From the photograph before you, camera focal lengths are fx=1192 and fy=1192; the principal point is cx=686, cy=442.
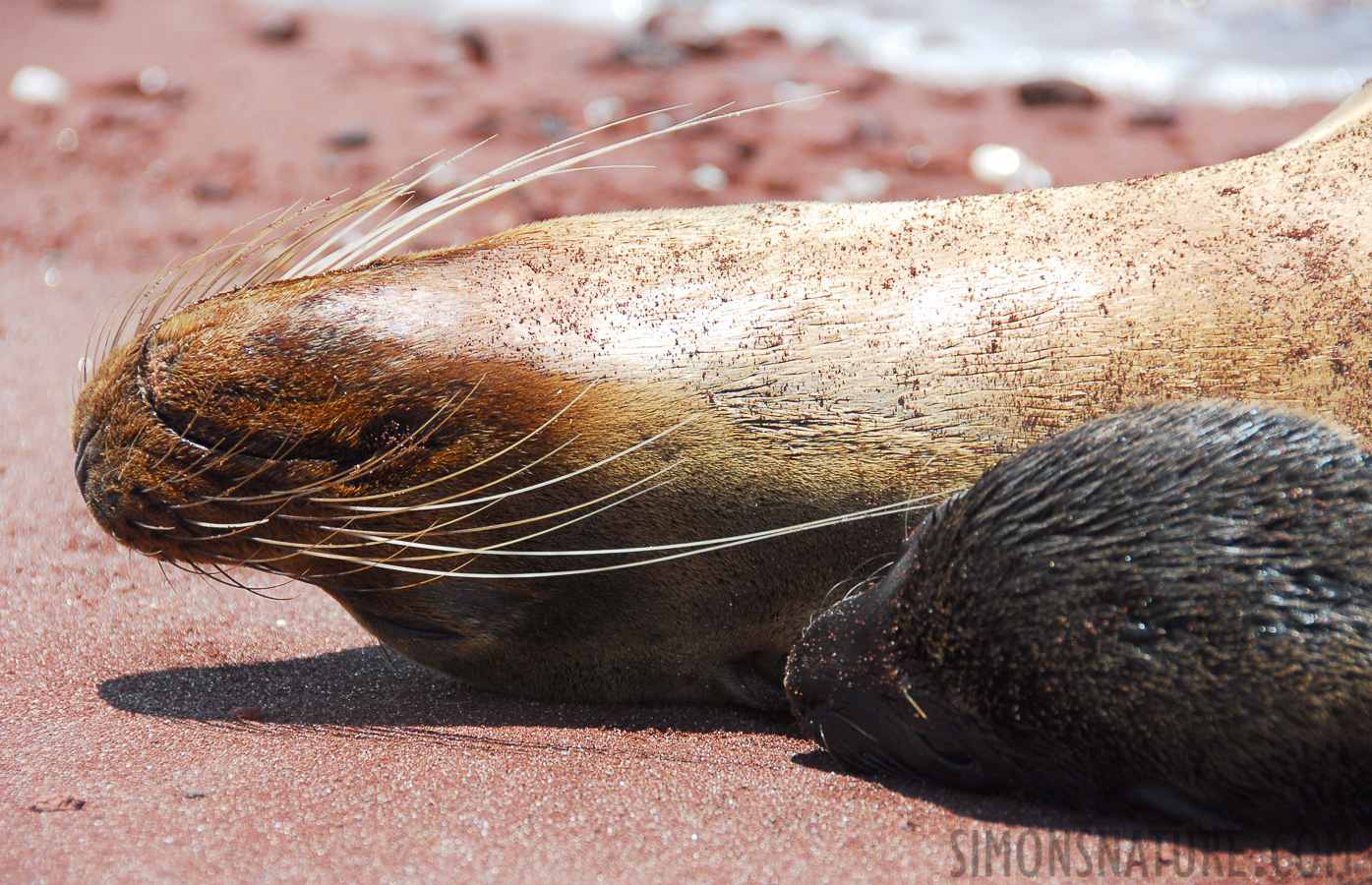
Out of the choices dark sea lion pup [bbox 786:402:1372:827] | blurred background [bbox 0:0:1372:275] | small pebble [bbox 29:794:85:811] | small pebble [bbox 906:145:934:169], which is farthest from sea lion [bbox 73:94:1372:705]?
small pebble [bbox 906:145:934:169]

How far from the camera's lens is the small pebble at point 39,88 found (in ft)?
27.9

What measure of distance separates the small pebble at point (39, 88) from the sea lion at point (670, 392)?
6.67 meters

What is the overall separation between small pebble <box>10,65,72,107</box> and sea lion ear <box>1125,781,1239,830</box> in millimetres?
8715

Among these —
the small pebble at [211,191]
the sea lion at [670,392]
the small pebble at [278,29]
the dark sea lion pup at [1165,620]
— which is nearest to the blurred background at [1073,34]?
the small pebble at [278,29]

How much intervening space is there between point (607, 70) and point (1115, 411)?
24.7 ft

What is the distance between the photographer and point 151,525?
2.88 meters

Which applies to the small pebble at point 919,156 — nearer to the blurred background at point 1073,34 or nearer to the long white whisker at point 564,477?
the blurred background at point 1073,34

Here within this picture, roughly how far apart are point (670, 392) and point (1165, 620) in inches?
46.8

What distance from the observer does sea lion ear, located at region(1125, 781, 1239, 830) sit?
7.60 feet

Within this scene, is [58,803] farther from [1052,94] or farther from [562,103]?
[1052,94]

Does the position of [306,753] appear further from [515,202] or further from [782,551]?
[515,202]

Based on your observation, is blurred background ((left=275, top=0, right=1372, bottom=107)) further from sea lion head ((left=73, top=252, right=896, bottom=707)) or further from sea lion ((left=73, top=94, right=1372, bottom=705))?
sea lion head ((left=73, top=252, right=896, bottom=707))

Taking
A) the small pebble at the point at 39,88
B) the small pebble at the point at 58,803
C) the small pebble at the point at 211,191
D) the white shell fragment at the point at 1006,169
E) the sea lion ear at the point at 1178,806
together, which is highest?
the small pebble at the point at 39,88

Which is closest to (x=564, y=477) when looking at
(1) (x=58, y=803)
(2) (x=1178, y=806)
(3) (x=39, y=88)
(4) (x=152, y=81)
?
(1) (x=58, y=803)
